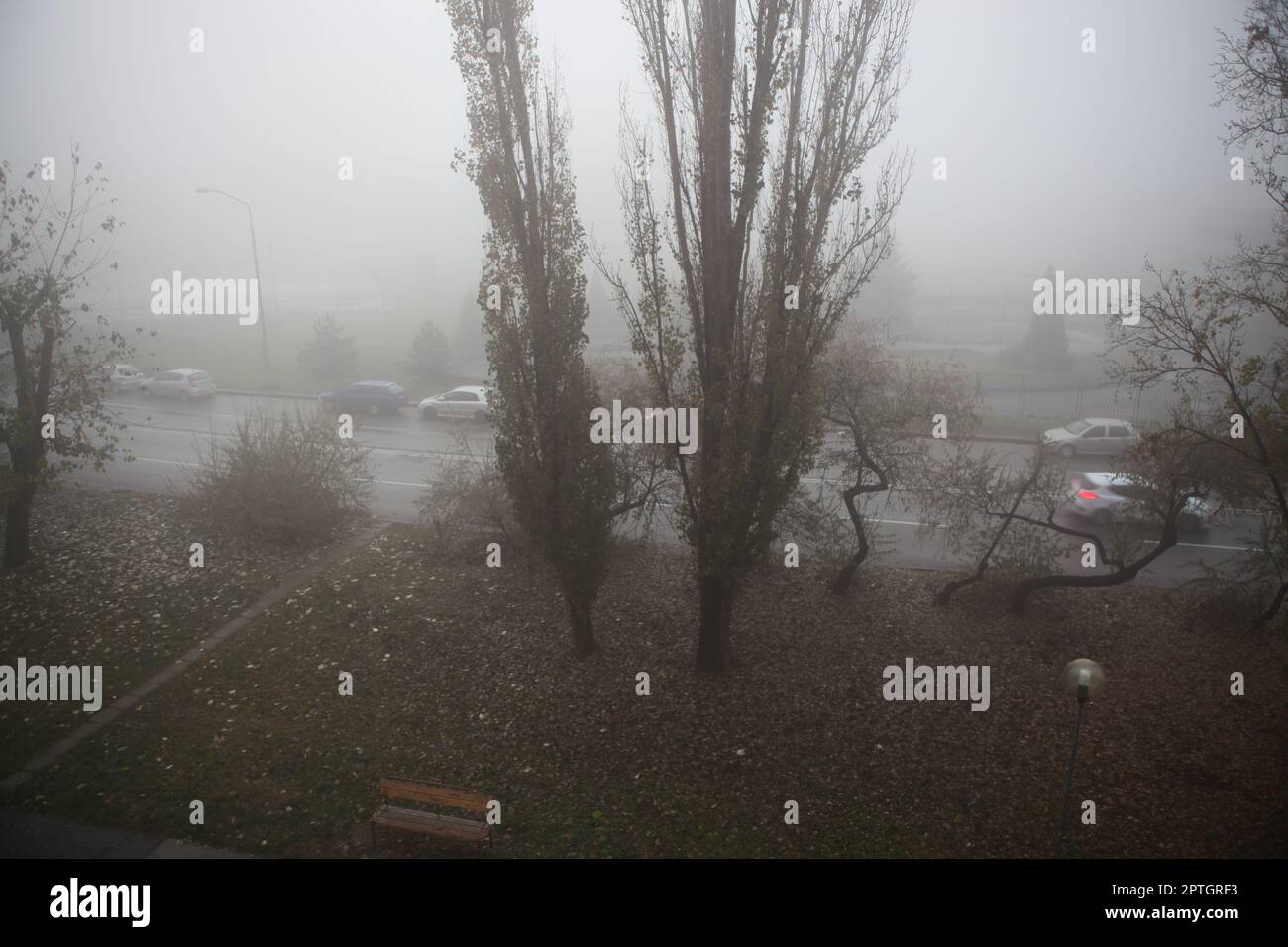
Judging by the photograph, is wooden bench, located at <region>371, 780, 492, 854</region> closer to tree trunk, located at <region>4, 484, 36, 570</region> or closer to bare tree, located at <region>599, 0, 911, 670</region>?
bare tree, located at <region>599, 0, 911, 670</region>

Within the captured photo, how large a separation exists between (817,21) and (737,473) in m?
5.40

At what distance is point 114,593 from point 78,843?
6.40m

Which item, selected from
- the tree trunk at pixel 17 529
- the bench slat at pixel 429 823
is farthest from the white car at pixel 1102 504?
the tree trunk at pixel 17 529

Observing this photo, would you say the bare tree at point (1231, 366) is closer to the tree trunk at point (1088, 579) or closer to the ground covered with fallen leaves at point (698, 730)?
the tree trunk at point (1088, 579)

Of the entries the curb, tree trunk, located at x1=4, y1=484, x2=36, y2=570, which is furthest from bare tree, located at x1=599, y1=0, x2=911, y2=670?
tree trunk, located at x1=4, y1=484, x2=36, y2=570

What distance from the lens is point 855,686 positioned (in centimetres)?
1018

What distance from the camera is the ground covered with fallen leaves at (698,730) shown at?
7.81 meters

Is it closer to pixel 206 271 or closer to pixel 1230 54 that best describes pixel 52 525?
pixel 1230 54

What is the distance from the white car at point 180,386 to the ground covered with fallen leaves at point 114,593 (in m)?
15.8

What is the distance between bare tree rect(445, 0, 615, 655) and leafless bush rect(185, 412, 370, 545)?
7.52m

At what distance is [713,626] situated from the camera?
33.4ft

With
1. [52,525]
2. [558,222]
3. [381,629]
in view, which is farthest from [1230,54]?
[52,525]

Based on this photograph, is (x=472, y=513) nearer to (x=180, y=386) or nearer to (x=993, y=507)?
(x=993, y=507)

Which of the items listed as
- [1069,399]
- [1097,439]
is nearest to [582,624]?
[1097,439]
